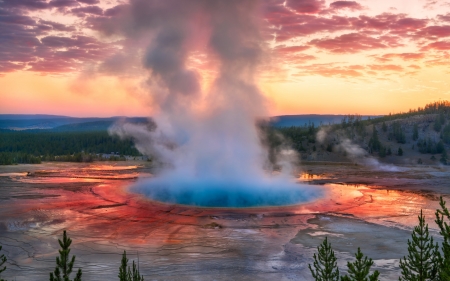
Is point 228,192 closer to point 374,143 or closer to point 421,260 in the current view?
point 421,260

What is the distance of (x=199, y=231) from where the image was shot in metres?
15.8

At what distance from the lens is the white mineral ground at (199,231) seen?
38.9 feet

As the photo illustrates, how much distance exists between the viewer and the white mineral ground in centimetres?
1187

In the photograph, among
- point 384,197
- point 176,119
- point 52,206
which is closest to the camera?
point 52,206

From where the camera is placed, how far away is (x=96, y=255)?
508 inches

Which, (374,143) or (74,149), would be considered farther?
(74,149)

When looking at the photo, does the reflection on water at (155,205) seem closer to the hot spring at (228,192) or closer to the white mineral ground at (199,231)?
the white mineral ground at (199,231)

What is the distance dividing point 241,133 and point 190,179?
4.59 metres

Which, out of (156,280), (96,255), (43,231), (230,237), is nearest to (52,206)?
(43,231)

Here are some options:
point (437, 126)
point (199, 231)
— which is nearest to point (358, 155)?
point (437, 126)

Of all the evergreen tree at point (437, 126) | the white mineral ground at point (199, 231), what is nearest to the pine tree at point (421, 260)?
the white mineral ground at point (199, 231)

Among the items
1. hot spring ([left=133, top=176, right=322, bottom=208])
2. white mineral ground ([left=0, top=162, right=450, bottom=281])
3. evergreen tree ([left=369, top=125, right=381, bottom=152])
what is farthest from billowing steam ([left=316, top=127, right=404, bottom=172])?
hot spring ([left=133, top=176, right=322, bottom=208])

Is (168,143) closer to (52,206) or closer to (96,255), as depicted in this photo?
(52,206)

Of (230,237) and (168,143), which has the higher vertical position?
(168,143)
